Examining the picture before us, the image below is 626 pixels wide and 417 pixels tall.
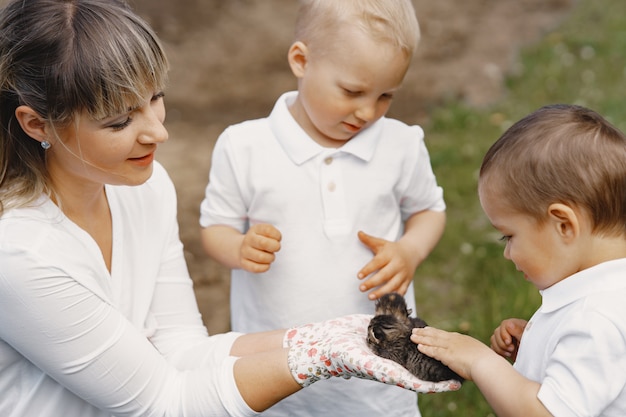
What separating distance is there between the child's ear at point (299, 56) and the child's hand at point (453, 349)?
95 centimetres

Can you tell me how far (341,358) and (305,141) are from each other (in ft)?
2.49

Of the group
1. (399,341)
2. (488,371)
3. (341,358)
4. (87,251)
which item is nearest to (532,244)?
(488,371)

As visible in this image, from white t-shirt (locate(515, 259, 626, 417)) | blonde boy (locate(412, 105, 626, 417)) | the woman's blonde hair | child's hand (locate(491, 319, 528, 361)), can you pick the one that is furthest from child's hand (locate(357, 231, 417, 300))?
the woman's blonde hair

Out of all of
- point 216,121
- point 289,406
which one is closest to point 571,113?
point 289,406

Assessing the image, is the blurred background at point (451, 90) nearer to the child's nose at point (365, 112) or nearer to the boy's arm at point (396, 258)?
the boy's arm at point (396, 258)

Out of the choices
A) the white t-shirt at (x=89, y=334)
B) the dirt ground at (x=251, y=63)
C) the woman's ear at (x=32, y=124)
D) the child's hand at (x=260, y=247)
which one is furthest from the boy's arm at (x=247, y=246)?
the dirt ground at (x=251, y=63)

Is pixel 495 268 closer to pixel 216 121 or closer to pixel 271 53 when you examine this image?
pixel 216 121

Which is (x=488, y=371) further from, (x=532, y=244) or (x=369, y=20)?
(x=369, y=20)

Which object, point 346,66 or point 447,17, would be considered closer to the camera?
point 346,66

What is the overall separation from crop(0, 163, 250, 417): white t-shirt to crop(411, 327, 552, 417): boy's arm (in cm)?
56

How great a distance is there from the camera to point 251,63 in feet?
23.1

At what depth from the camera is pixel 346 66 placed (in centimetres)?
230

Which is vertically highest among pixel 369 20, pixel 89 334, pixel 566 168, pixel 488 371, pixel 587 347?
pixel 369 20

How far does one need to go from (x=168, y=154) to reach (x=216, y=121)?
0.64 meters
